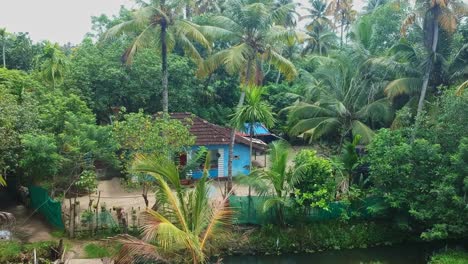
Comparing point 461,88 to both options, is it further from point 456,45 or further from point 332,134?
point 332,134

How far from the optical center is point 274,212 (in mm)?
15789

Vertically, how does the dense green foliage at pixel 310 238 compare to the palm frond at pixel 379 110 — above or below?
below

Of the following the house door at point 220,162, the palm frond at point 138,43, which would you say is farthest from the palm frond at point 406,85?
the palm frond at point 138,43

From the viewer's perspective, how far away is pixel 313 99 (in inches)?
1134

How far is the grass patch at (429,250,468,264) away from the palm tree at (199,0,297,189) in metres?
8.68

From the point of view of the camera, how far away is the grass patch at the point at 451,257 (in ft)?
45.5

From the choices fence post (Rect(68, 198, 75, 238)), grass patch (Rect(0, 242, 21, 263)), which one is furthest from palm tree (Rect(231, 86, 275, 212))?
grass patch (Rect(0, 242, 21, 263))

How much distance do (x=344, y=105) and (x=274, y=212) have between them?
32.7ft

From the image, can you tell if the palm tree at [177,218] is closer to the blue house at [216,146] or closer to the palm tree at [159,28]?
the palm tree at [159,28]

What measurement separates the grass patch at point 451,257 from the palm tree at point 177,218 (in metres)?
8.60

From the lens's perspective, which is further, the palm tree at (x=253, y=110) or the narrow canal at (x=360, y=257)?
the palm tree at (x=253, y=110)

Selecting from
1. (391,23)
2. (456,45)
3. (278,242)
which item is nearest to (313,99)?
(391,23)

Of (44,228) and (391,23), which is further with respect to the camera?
(391,23)

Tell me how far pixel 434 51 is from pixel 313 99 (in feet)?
35.9
